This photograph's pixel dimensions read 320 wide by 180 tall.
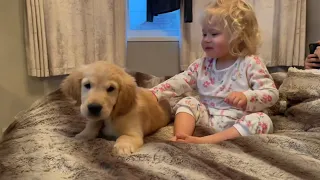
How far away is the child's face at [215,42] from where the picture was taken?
1.64 meters

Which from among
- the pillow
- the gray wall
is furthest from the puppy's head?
the gray wall

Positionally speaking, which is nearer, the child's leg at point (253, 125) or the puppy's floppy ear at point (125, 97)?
the puppy's floppy ear at point (125, 97)

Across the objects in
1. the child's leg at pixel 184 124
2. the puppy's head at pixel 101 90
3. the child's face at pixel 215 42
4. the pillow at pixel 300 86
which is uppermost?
the child's face at pixel 215 42

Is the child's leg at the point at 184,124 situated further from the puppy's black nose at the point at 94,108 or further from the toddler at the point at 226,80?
the puppy's black nose at the point at 94,108

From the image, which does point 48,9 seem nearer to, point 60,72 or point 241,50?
point 60,72

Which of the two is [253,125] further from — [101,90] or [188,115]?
[101,90]

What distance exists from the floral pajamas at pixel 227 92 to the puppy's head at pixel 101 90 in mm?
345

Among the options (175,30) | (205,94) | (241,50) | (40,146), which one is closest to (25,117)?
(40,146)

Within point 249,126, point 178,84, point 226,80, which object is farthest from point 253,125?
point 178,84

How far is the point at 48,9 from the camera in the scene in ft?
8.05

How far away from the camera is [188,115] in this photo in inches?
61.4

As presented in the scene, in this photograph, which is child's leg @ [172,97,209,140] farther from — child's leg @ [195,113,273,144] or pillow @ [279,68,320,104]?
pillow @ [279,68,320,104]

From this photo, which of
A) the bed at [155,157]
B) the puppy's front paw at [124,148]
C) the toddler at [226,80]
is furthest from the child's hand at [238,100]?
the puppy's front paw at [124,148]

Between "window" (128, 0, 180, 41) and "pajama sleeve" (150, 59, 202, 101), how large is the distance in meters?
1.24
